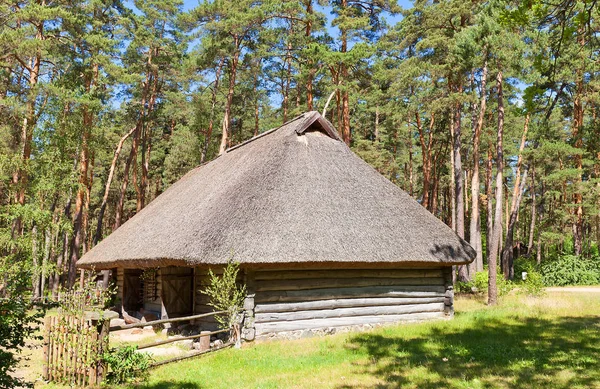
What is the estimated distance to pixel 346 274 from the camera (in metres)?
12.6

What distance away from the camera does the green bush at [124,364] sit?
786cm

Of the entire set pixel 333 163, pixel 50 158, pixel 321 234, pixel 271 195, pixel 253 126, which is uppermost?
pixel 253 126

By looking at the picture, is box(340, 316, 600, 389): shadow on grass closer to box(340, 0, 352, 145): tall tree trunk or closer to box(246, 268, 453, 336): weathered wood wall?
box(246, 268, 453, 336): weathered wood wall

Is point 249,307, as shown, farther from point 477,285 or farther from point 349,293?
point 477,285

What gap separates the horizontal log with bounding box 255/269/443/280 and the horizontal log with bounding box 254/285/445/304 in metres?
0.35

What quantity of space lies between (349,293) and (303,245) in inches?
94.8

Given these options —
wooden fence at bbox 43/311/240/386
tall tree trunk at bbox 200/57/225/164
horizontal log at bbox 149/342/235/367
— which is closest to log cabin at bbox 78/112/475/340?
horizontal log at bbox 149/342/235/367

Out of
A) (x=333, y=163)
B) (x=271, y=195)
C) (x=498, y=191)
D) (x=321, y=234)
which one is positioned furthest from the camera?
(x=498, y=191)

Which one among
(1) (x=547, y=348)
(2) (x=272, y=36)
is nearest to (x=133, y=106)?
(2) (x=272, y=36)

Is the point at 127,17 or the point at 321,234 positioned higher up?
the point at 127,17

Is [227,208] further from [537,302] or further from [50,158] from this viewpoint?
[50,158]

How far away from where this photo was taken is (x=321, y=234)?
38.6ft

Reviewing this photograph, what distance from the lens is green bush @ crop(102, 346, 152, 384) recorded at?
786cm

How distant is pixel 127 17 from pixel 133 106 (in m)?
7.14
